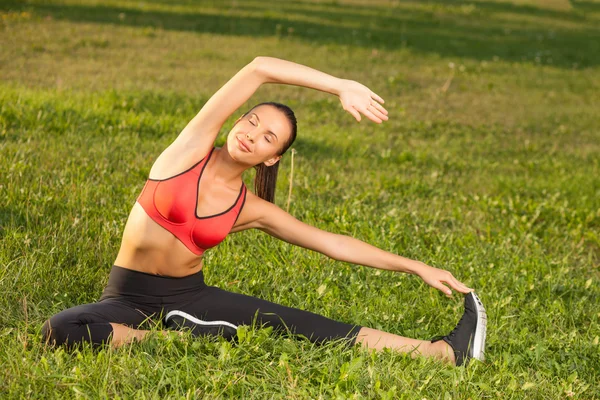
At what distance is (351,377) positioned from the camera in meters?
3.62

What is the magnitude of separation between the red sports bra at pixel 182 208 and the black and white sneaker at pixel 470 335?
4.56 feet

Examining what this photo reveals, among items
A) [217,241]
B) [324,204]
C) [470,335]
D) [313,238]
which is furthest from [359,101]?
[324,204]

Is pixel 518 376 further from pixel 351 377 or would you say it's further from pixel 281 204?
pixel 281 204

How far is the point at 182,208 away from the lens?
389 cm

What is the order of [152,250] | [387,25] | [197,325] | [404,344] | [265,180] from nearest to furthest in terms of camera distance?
[152,250]
[197,325]
[404,344]
[265,180]
[387,25]

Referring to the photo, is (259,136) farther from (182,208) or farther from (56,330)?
(56,330)

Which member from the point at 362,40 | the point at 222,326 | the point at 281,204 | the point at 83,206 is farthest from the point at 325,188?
the point at 362,40

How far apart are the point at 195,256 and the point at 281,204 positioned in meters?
2.45

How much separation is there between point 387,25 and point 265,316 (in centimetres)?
1497

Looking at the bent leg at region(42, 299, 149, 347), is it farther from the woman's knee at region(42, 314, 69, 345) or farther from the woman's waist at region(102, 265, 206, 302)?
the woman's waist at region(102, 265, 206, 302)

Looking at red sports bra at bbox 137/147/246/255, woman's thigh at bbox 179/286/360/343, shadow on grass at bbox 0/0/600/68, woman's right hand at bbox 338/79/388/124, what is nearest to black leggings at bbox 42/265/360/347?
woman's thigh at bbox 179/286/360/343

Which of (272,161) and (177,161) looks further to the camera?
(272,161)

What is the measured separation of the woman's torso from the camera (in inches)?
155

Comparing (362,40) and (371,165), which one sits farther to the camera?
(362,40)
